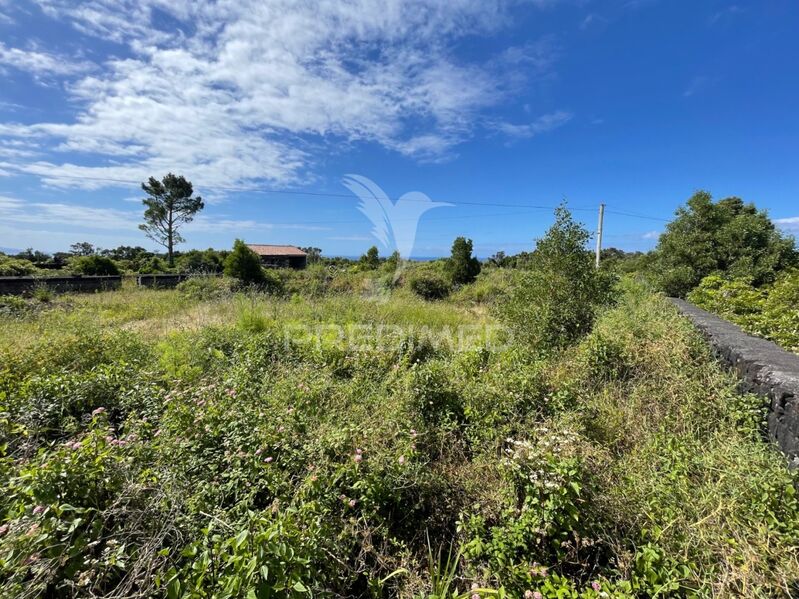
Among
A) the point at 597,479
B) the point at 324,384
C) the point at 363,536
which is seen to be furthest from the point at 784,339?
the point at 324,384

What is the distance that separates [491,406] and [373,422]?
3.50ft

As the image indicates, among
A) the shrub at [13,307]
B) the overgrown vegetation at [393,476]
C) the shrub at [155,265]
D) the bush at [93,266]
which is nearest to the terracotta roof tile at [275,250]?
the shrub at [155,265]

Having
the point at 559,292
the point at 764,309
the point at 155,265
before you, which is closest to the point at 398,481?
the point at 559,292

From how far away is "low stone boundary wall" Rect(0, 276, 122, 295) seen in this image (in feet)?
30.6

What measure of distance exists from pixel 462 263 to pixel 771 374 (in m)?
15.3

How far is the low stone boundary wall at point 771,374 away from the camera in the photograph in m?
1.89

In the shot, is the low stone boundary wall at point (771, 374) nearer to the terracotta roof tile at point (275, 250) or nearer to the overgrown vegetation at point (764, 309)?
the overgrown vegetation at point (764, 309)

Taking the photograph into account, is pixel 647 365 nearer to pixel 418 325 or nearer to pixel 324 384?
pixel 324 384

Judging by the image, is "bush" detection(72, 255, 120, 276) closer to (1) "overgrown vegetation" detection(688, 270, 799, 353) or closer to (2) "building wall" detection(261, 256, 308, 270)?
(2) "building wall" detection(261, 256, 308, 270)

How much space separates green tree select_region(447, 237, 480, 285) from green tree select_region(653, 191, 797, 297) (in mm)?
8819

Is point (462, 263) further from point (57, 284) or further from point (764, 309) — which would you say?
point (57, 284)

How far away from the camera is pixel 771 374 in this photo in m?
2.12

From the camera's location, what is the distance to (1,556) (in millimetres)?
1181

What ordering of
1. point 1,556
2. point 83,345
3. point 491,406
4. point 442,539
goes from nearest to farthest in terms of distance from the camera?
point 1,556
point 442,539
point 491,406
point 83,345
